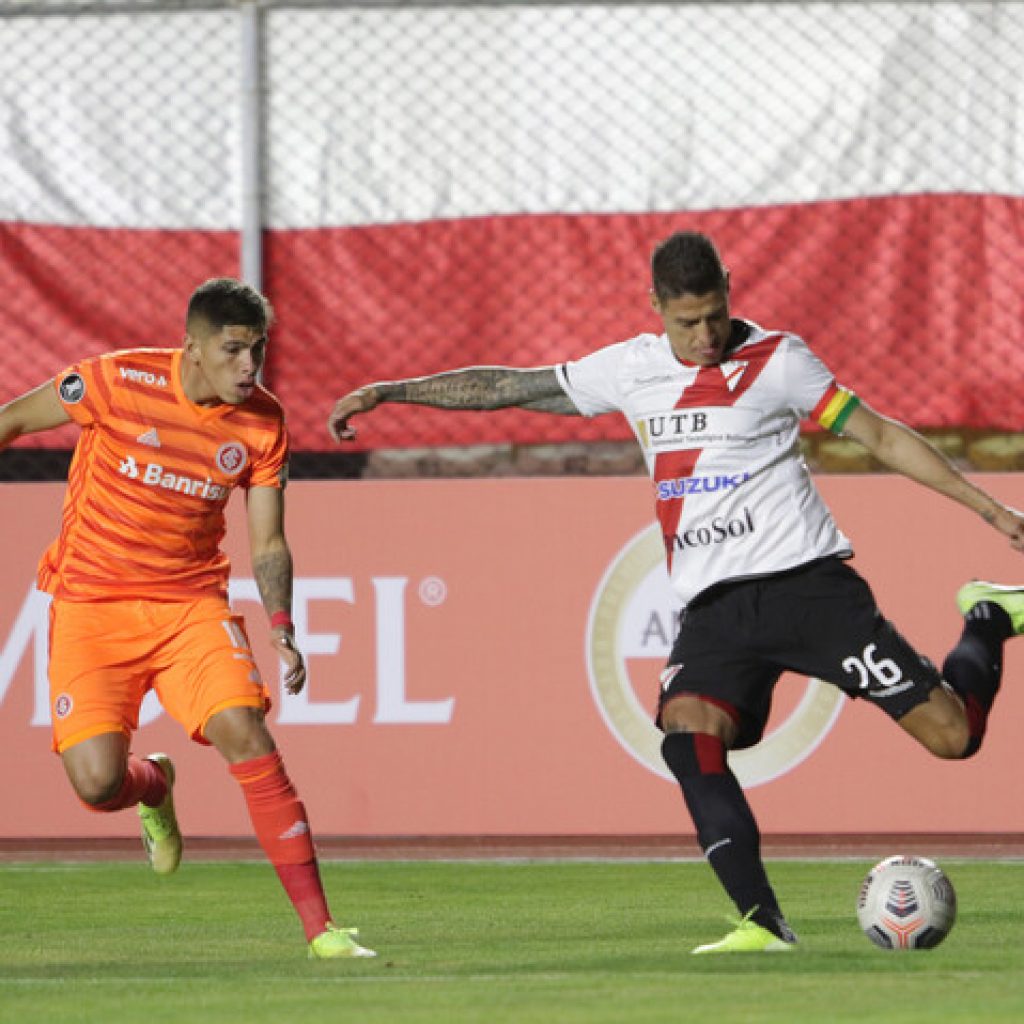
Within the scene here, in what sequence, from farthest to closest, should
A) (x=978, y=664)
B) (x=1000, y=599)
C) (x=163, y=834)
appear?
(x=163, y=834)
(x=1000, y=599)
(x=978, y=664)

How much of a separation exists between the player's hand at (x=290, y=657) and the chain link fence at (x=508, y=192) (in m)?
4.58

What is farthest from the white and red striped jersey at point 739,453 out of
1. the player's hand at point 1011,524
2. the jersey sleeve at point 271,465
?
the jersey sleeve at point 271,465

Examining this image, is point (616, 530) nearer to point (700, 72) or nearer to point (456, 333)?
point (456, 333)

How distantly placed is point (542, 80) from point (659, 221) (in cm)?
86

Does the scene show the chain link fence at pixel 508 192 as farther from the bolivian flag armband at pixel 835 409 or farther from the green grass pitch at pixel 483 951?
the bolivian flag armband at pixel 835 409

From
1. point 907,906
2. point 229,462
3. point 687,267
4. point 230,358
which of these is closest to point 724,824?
point 907,906

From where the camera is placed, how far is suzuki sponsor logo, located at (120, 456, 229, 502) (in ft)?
26.0

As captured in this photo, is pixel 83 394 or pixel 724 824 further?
pixel 83 394

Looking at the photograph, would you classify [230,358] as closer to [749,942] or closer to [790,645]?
[790,645]

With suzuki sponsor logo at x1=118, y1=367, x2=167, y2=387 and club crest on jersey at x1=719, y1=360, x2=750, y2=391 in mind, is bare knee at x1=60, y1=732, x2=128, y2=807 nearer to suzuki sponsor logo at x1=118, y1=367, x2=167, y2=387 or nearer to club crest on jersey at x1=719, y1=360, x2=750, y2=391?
suzuki sponsor logo at x1=118, y1=367, x2=167, y2=387

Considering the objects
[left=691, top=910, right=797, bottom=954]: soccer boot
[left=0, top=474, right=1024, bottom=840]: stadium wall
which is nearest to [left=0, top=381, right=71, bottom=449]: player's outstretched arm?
[left=691, top=910, right=797, bottom=954]: soccer boot

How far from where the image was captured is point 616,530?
454 inches

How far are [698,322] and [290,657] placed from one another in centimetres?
150

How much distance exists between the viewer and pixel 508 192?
12.3 metres
